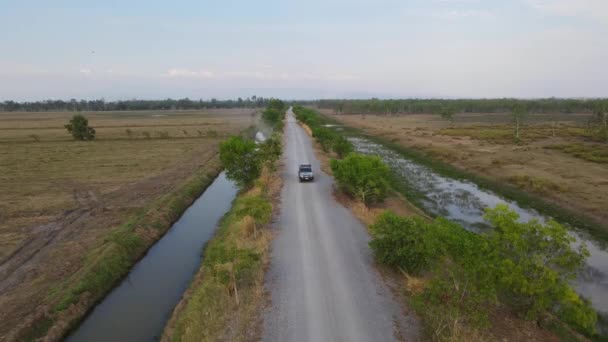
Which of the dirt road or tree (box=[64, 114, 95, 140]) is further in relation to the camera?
tree (box=[64, 114, 95, 140])

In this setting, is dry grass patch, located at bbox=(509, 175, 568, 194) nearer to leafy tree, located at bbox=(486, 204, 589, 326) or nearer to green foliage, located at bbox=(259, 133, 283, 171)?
leafy tree, located at bbox=(486, 204, 589, 326)

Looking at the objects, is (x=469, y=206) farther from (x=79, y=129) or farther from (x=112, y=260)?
(x=79, y=129)

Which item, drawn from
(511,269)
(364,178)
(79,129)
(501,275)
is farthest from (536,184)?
(79,129)

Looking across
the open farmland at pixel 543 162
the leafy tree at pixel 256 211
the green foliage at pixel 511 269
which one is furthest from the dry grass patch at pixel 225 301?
the open farmland at pixel 543 162

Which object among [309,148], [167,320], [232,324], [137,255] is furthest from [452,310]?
[309,148]

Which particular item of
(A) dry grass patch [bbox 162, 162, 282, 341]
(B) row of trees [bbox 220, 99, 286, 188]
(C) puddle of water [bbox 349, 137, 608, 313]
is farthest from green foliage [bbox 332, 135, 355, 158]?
(A) dry grass patch [bbox 162, 162, 282, 341]

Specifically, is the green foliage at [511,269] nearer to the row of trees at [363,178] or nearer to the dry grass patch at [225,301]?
the dry grass patch at [225,301]
